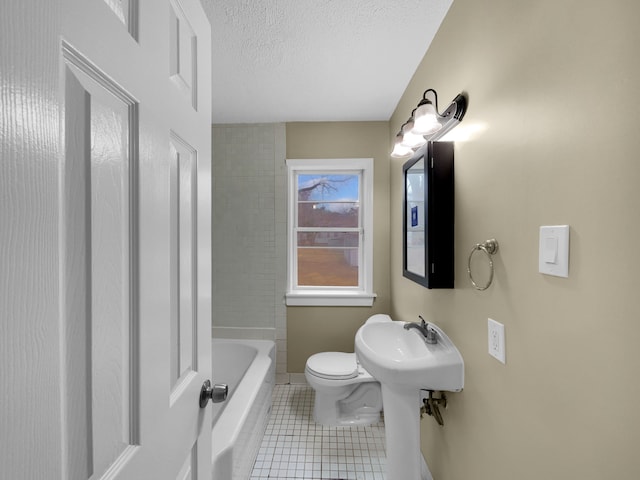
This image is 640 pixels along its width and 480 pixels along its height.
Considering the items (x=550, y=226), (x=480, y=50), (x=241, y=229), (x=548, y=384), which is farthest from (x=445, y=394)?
(x=241, y=229)

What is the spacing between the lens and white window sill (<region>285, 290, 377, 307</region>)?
2.64 m

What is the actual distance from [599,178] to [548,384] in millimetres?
519

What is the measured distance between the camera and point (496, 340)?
1.02 m

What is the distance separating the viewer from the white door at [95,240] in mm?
307

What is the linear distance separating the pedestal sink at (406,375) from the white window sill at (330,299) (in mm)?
898

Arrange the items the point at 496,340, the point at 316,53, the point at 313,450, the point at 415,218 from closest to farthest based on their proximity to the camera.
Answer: the point at 496,340, the point at 415,218, the point at 316,53, the point at 313,450

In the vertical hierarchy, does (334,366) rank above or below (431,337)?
below

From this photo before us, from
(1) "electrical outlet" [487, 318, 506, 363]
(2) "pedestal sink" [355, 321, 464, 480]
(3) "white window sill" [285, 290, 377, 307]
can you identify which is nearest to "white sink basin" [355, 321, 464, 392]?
(2) "pedestal sink" [355, 321, 464, 480]

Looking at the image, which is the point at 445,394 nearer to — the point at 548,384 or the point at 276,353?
the point at 548,384

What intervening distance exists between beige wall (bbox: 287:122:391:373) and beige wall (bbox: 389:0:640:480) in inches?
52.0

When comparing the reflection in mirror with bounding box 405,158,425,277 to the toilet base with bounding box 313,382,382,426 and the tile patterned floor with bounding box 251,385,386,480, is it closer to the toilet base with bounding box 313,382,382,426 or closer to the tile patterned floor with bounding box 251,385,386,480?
the toilet base with bounding box 313,382,382,426

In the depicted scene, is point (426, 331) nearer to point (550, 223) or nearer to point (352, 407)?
point (550, 223)

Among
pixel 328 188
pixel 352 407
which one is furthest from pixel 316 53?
pixel 352 407

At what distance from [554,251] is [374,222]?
191 centimetres
